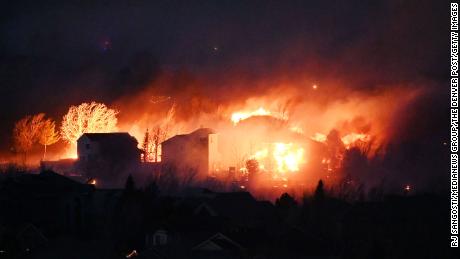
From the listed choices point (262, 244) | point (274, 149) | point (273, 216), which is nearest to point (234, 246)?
point (262, 244)

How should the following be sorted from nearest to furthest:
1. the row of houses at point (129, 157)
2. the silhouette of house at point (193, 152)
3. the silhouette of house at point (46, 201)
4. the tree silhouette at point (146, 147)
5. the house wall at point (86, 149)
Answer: the silhouette of house at point (46, 201)
the row of houses at point (129, 157)
the house wall at point (86, 149)
the silhouette of house at point (193, 152)
the tree silhouette at point (146, 147)

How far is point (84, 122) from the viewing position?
82625 millimetres

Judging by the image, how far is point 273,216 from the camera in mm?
56844

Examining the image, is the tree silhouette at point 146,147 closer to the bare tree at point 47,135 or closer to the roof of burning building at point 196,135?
the roof of burning building at point 196,135

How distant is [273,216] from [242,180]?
1893 cm

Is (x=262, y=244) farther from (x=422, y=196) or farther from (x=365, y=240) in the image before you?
(x=422, y=196)

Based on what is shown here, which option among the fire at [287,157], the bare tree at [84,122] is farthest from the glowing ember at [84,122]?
the fire at [287,157]

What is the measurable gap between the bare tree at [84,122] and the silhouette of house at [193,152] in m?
6.57

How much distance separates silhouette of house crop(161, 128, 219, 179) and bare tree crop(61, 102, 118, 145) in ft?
21.6

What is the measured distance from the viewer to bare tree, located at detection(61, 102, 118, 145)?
267 feet

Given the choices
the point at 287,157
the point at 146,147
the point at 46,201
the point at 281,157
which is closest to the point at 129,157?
the point at 146,147

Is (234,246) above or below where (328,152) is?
below

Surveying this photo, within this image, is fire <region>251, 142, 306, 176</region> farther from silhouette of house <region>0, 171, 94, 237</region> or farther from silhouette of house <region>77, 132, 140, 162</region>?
silhouette of house <region>0, 171, 94, 237</region>

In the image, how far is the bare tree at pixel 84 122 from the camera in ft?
267
